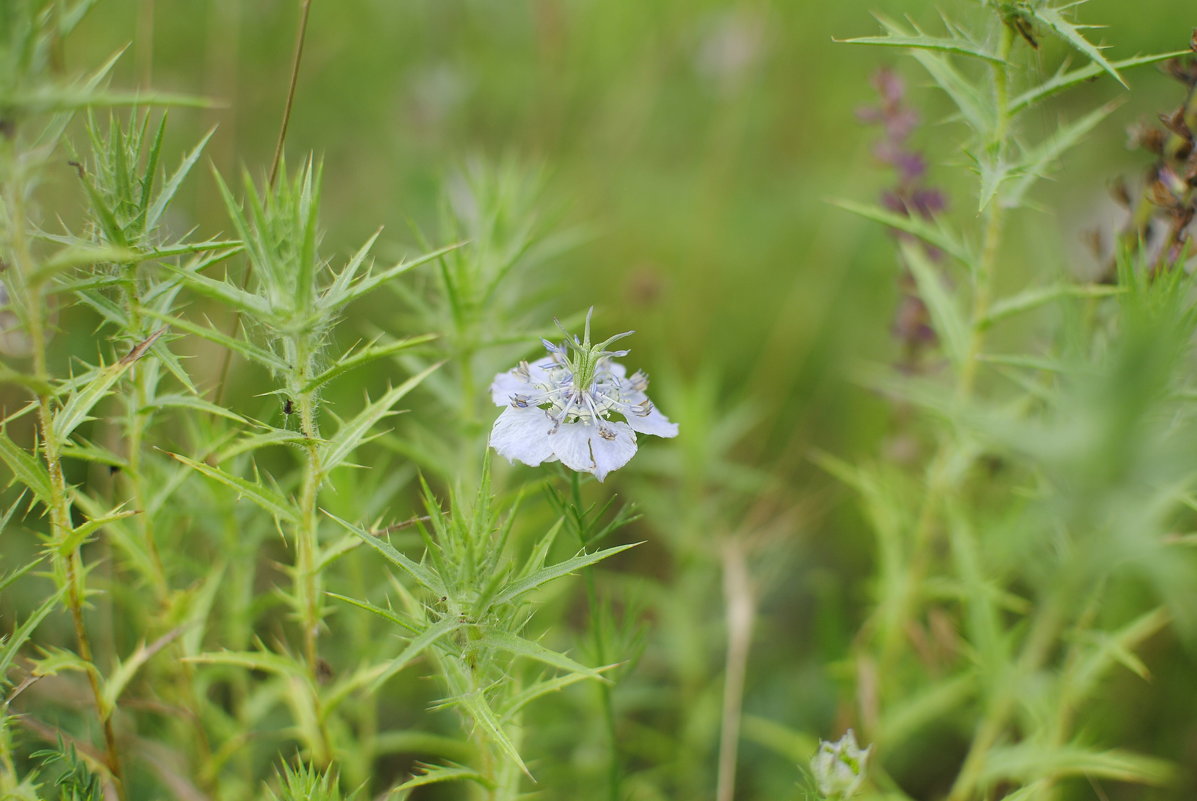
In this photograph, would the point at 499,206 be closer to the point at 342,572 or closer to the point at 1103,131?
the point at 342,572

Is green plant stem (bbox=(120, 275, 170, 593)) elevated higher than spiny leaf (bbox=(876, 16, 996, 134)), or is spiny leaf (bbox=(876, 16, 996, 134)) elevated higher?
spiny leaf (bbox=(876, 16, 996, 134))

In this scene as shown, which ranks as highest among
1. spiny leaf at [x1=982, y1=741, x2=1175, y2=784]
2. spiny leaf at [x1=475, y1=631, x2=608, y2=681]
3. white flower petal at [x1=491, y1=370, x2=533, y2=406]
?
white flower petal at [x1=491, y1=370, x2=533, y2=406]

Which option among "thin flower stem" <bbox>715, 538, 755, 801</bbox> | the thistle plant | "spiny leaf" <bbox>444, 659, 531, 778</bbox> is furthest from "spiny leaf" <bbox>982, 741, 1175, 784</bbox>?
"spiny leaf" <bbox>444, 659, 531, 778</bbox>

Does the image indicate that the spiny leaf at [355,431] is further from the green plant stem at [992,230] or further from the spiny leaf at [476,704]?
the green plant stem at [992,230]

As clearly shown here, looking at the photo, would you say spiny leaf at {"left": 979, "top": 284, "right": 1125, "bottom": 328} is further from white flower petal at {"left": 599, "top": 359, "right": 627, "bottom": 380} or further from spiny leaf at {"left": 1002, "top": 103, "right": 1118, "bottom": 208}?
white flower petal at {"left": 599, "top": 359, "right": 627, "bottom": 380}

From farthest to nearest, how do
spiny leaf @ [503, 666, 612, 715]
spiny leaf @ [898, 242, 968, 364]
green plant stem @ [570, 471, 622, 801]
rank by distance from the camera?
spiny leaf @ [898, 242, 968, 364] < green plant stem @ [570, 471, 622, 801] < spiny leaf @ [503, 666, 612, 715]

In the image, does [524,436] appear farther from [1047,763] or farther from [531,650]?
[1047,763]

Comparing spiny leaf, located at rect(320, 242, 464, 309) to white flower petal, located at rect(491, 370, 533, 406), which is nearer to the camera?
spiny leaf, located at rect(320, 242, 464, 309)

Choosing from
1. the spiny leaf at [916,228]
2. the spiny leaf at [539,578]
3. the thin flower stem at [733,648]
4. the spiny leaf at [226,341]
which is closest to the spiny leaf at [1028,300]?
the spiny leaf at [916,228]

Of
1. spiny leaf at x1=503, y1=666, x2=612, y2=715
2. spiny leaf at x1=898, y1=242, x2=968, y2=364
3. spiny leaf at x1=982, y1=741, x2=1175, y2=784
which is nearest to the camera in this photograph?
spiny leaf at x1=503, y1=666, x2=612, y2=715
